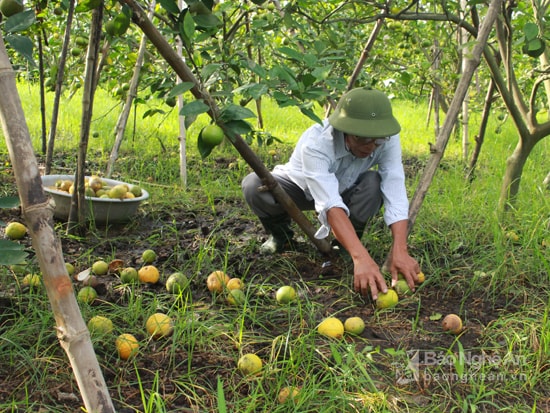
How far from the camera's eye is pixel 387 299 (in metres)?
2.27

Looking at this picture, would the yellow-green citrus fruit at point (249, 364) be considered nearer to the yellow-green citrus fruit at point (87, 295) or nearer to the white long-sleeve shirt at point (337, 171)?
the yellow-green citrus fruit at point (87, 295)

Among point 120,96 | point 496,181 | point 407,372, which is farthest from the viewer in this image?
point 120,96

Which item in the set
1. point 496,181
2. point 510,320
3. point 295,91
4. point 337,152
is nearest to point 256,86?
point 295,91

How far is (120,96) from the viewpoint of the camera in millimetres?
4168

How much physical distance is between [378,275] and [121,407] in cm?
108

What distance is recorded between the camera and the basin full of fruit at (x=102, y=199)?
3029 mm

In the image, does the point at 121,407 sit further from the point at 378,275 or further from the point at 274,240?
the point at 274,240

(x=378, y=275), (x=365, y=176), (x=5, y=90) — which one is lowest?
(x=378, y=275)

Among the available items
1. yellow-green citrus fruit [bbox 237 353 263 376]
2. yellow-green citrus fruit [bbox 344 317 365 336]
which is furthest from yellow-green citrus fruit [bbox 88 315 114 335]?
yellow-green citrus fruit [bbox 344 317 365 336]

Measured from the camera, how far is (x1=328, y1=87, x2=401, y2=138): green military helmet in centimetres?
235

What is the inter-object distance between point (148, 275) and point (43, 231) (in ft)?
4.12

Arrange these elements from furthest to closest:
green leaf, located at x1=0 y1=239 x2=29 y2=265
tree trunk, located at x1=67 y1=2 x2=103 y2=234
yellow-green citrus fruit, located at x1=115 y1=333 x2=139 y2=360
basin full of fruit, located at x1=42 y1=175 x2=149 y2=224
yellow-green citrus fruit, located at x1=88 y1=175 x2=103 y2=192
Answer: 1. yellow-green citrus fruit, located at x1=88 y1=175 x2=103 y2=192
2. basin full of fruit, located at x1=42 y1=175 x2=149 y2=224
3. tree trunk, located at x1=67 y1=2 x2=103 y2=234
4. yellow-green citrus fruit, located at x1=115 y1=333 x2=139 y2=360
5. green leaf, located at x1=0 y1=239 x2=29 y2=265

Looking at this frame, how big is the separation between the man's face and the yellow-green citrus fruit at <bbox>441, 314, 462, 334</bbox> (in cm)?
79

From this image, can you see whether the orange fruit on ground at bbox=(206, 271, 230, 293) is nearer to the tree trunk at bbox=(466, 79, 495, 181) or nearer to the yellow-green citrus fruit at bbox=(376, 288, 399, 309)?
the yellow-green citrus fruit at bbox=(376, 288, 399, 309)
